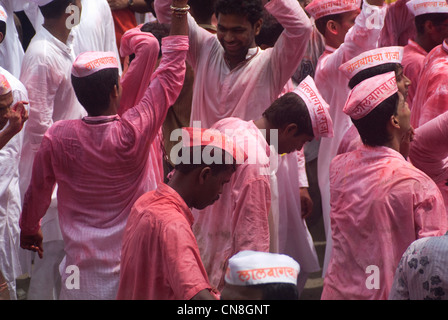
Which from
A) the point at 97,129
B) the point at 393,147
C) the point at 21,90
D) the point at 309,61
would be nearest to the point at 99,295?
the point at 97,129

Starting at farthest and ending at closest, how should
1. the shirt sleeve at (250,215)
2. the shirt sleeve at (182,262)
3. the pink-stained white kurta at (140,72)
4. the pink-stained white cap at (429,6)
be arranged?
1. the pink-stained white cap at (429,6)
2. the pink-stained white kurta at (140,72)
3. the shirt sleeve at (250,215)
4. the shirt sleeve at (182,262)

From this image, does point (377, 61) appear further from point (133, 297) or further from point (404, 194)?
point (133, 297)

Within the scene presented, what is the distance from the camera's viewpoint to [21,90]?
187 inches

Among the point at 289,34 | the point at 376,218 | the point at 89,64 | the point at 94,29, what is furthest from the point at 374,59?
the point at 94,29

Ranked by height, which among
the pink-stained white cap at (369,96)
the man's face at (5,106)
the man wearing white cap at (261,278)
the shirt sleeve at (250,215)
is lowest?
the man wearing white cap at (261,278)

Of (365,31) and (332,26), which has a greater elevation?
(332,26)

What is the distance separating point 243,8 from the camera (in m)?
5.04

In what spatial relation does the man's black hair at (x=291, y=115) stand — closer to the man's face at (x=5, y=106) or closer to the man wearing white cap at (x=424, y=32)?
the man's face at (x=5, y=106)

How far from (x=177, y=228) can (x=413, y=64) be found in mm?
3193

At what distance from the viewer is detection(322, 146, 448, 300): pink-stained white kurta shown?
3.51 metres

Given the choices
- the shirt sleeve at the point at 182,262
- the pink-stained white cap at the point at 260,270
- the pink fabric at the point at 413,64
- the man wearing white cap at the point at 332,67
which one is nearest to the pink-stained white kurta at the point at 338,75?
the man wearing white cap at the point at 332,67

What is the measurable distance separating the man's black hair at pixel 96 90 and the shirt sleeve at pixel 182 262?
1221mm

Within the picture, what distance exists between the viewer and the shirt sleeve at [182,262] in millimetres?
3070

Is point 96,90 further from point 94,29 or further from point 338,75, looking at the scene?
point 338,75
